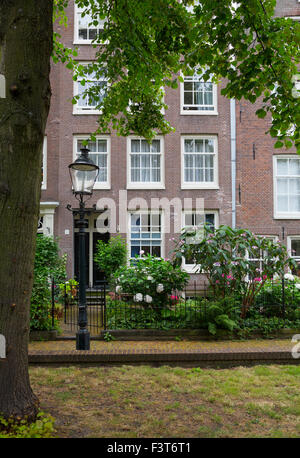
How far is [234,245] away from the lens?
27.1 ft

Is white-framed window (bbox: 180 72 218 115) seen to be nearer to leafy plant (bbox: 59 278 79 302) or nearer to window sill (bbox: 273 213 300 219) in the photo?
window sill (bbox: 273 213 300 219)

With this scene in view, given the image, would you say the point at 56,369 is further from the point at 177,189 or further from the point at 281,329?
the point at 177,189

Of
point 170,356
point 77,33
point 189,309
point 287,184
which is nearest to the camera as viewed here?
point 170,356

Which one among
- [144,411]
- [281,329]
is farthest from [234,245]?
[144,411]

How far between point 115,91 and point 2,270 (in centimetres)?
591

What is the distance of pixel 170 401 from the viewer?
14.8ft

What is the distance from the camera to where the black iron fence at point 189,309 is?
8086 millimetres

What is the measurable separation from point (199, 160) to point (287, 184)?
4.29 meters

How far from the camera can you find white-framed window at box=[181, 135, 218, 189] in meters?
16.6

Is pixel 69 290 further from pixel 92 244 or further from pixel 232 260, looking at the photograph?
pixel 232 260

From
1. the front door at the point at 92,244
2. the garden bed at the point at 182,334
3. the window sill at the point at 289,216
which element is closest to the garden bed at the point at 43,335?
the garden bed at the point at 182,334

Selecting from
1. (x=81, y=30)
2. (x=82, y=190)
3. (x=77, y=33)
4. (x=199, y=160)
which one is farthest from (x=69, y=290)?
(x=81, y=30)

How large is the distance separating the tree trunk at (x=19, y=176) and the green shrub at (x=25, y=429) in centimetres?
9

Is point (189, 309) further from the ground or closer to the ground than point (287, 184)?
closer to the ground
